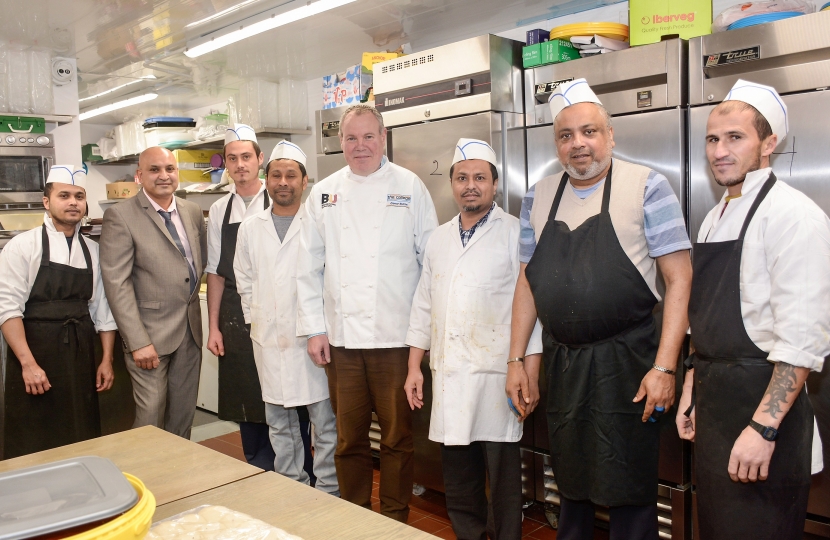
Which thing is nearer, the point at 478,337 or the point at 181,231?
the point at 478,337

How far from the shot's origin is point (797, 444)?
163cm

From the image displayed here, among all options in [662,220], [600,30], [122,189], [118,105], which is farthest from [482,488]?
[118,105]

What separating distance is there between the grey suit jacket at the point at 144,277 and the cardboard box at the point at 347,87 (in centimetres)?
158

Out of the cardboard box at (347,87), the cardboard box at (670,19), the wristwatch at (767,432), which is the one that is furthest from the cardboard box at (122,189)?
the wristwatch at (767,432)

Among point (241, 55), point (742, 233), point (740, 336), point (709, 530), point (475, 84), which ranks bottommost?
point (709, 530)

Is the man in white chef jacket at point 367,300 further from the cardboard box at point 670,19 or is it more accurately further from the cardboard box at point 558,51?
the cardboard box at point 670,19

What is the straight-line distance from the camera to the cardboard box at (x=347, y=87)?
4129mm

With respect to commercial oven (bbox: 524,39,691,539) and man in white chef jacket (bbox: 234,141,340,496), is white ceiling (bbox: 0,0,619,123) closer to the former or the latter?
commercial oven (bbox: 524,39,691,539)

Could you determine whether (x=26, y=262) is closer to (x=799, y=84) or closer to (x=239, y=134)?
(x=239, y=134)

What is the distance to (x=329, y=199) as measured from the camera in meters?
2.78

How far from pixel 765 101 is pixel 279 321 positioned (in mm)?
2081

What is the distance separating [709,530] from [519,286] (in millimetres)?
926

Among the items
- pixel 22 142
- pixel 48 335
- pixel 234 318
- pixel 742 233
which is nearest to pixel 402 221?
pixel 234 318

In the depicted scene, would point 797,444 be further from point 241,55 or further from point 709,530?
point 241,55
